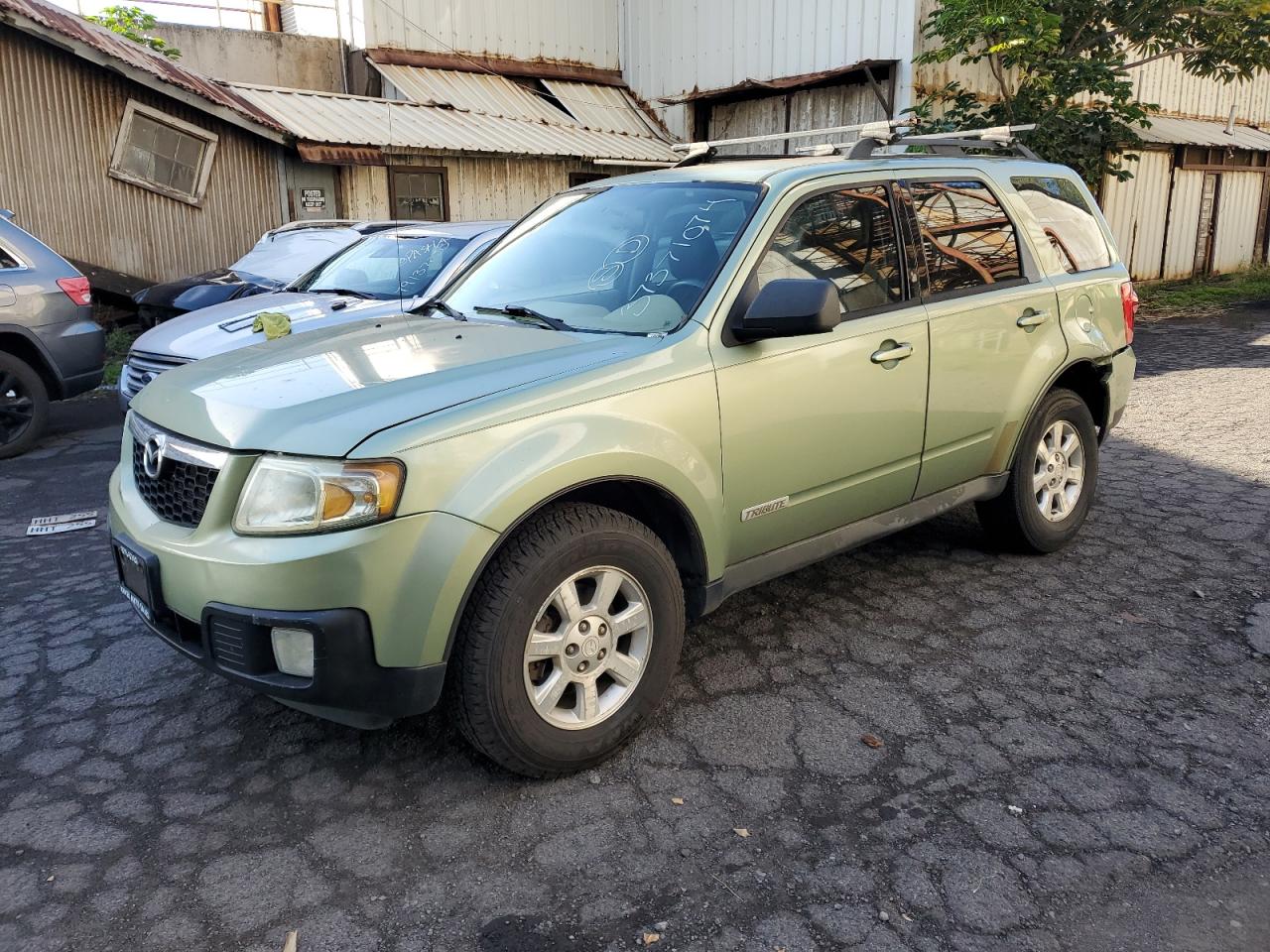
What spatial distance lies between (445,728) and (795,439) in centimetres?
154

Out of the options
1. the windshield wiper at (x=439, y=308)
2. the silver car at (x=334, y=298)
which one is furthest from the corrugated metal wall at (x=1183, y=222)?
the windshield wiper at (x=439, y=308)

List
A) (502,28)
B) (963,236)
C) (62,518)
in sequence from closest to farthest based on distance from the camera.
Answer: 1. (963,236)
2. (62,518)
3. (502,28)

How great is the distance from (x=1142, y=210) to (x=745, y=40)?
827cm

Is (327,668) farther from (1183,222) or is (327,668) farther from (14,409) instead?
(1183,222)

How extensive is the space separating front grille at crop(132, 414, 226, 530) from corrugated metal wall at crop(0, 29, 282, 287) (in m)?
11.0

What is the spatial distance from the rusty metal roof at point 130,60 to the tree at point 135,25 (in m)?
1.06

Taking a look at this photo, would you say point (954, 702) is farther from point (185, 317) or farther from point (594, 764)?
point (185, 317)

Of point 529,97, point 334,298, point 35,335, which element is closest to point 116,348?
point 35,335

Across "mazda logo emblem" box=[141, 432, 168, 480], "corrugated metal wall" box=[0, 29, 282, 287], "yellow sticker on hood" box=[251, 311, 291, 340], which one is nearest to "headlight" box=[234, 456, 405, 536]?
"mazda logo emblem" box=[141, 432, 168, 480]

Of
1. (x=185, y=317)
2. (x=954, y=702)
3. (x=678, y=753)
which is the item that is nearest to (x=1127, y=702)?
(x=954, y=702)

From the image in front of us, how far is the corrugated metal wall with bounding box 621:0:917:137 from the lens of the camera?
1390cm

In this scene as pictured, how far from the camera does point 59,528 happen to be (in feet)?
18.3

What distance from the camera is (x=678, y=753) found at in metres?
3.22

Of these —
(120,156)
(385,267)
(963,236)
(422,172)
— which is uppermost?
(120,156)
